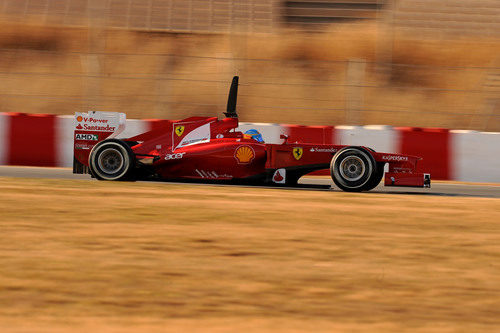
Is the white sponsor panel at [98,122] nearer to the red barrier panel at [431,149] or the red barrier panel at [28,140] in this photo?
the red barrier panel at [28,140]

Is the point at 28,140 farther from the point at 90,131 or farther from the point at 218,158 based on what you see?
the point at 218,158

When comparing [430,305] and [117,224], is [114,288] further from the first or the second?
[117,224]

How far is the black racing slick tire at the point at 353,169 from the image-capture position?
9508mm

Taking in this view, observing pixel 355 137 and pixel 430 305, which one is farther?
pixel 355 137

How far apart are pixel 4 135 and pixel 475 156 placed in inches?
295

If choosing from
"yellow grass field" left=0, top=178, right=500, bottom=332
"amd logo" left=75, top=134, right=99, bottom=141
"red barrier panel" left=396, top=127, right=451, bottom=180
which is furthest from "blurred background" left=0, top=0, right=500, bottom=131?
"yellow grass field" left=0, top=178, right=500, bottom=332

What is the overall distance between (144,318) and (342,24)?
1993 centimetres

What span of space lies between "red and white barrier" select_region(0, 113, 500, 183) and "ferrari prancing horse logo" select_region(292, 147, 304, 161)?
9.85 feet

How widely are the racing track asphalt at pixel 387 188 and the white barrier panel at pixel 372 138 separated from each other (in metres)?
0.72

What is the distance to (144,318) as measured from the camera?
151 inches

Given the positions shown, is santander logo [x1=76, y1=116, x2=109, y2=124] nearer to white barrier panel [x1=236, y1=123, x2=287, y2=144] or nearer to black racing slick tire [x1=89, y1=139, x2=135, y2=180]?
black racing slick tire [x1=89, y1=139, x2=135, y2=180]

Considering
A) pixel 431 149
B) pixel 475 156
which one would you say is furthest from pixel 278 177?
pixel 475 156

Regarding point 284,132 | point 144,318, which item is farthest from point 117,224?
point 284,132

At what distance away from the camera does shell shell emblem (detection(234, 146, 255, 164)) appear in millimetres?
9750
